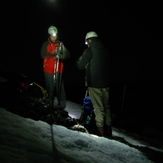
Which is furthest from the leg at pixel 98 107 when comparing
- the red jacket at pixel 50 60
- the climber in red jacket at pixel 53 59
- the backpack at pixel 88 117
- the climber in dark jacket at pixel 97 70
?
the red jacket at pixel 50 60

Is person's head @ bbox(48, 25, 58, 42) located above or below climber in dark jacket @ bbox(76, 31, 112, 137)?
above

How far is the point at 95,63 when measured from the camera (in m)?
5.63

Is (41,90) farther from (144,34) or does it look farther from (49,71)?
(144,34)

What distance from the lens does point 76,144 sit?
3977 millimetres

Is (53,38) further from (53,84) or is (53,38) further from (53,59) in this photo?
(53,84)

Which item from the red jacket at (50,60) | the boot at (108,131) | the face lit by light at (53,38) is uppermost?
the face lit by light at (53,38)

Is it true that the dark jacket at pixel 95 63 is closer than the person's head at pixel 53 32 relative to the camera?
Yes

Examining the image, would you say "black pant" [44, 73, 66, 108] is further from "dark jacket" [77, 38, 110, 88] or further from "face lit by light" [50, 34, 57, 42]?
"dark jacket" [77, 38, 110, 88]

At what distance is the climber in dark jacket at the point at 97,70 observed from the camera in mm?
5605

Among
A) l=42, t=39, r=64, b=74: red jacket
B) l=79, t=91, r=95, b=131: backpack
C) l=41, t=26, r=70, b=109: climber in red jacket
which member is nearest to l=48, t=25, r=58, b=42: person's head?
l=41, t=26, r=70, b=109: climber in red jacket

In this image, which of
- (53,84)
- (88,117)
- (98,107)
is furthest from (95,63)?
(53,84)

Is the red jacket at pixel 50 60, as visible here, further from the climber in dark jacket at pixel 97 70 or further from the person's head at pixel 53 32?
the climber in dark jacket at pixel 97 70

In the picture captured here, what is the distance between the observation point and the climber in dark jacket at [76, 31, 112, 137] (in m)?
5.61

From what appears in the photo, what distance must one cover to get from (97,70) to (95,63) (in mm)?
185
